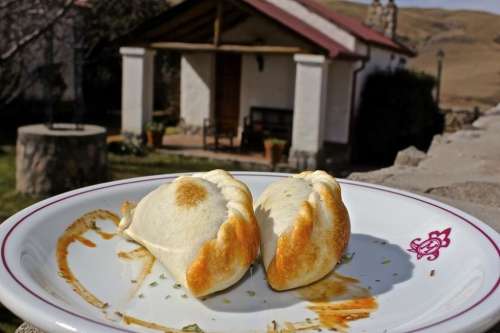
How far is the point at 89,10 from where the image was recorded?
16859 mm

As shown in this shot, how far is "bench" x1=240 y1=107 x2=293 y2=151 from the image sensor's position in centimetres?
1326

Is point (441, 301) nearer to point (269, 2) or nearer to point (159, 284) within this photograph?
point (159, 284)

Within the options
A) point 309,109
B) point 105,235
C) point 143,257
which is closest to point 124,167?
point 309,109

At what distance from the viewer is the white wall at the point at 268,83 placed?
14.0 m

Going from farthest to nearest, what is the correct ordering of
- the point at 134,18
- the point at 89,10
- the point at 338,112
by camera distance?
the point at 134,18 < the point at 89,10 < the point at 338,112

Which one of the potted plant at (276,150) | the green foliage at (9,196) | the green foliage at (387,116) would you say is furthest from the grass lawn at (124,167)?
the green foliage at (387,116)

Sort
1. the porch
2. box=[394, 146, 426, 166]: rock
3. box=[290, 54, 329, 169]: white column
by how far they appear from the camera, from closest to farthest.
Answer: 1. box=[394, 146, 426, 166]: rock
2. box=[290, 54, 329, 169]: white column
3. the porch

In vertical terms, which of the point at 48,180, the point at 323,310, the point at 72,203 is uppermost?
the point at 72,203

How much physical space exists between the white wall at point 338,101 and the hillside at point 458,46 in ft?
82.3

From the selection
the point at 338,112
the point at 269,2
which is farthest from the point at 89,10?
the point at 338,112

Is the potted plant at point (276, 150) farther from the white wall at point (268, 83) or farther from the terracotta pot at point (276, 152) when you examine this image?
the white wall at point (268, 83)

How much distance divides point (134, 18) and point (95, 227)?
64.0 feet

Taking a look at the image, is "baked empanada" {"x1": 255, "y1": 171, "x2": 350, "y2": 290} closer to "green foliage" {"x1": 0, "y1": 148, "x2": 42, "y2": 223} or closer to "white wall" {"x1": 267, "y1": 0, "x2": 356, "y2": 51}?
"green foliage" {"x1": 0, "y1": 148, "x2": 42, "y2": 223}

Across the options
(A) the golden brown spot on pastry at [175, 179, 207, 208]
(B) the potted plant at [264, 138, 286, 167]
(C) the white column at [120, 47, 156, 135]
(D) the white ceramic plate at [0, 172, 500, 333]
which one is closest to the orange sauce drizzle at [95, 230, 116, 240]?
(D) the white ceramic plate at [0, 172, 500, 333]
